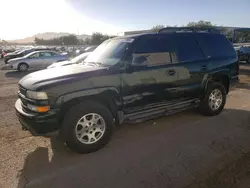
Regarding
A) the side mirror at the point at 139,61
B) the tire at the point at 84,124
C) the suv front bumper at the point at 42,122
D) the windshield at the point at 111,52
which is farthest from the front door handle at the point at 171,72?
the suv front bumper at the point at 42,122

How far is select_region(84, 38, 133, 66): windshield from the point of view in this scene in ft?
13.4

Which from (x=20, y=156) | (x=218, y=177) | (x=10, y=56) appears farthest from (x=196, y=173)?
(x=10, y=56)

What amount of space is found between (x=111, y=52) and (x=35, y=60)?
13.2m

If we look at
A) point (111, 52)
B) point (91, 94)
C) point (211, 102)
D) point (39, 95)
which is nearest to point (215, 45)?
point (211, 102)

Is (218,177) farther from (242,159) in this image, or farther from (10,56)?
(10,56)

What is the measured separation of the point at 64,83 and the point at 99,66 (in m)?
0.87

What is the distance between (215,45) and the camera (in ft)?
17.7

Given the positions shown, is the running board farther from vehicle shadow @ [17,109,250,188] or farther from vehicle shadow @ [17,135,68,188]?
vehicle shadow @ [17,135,68,188]

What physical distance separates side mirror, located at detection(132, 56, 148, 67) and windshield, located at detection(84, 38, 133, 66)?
248mm

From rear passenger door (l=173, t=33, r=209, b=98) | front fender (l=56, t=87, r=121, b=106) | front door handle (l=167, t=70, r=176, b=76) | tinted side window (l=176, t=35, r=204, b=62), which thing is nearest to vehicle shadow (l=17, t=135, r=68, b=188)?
front fender (l=56, t=87, r=121, b=106)

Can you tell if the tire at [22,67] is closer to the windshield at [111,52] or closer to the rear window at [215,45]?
the windshield at [111,52]

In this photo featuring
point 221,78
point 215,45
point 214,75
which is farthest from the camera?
point 221,78

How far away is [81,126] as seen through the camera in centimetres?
362

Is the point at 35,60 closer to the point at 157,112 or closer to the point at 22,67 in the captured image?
the point at 22,67
